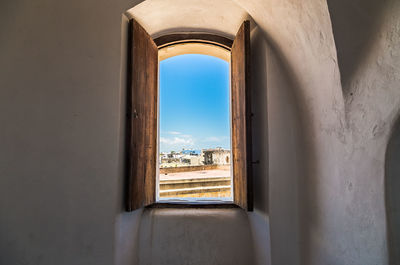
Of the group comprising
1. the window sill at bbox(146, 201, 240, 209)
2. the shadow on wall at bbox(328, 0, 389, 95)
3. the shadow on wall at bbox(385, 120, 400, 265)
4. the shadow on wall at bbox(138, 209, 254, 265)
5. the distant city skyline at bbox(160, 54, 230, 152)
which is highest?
the distant city skyline at bbox(160, 54, 230, 152)

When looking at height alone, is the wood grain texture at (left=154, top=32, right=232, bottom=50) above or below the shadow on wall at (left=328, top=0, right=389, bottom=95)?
above

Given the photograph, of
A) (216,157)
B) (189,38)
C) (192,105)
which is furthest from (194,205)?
(192,105)

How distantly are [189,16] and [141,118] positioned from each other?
3.88 ft

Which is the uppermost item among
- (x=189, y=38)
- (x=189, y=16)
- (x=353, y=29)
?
(x=189, y=16)

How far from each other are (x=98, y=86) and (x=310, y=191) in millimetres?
1873

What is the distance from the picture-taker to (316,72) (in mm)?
1470

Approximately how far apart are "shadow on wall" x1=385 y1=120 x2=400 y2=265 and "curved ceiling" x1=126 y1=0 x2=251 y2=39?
1579 millimetres

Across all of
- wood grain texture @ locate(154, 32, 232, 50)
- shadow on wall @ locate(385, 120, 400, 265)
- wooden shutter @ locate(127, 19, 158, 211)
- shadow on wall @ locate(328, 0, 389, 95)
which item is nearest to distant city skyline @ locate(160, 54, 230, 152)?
wood grain texture @ locate(154, 32, 232, 50)

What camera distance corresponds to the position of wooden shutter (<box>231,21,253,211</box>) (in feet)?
6.12

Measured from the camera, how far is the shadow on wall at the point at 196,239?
7.08 feet

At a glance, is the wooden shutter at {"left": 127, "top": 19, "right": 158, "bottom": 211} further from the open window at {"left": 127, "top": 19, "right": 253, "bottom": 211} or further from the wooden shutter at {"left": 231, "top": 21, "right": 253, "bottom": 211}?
the wooden shutter at {"left": 231, "top": 21, "right": 253, "bottom": 211}

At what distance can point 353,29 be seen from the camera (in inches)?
43.8

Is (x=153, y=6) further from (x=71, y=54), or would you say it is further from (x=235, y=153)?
(x=235, y=153)

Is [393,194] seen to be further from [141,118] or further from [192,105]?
[192,105]
